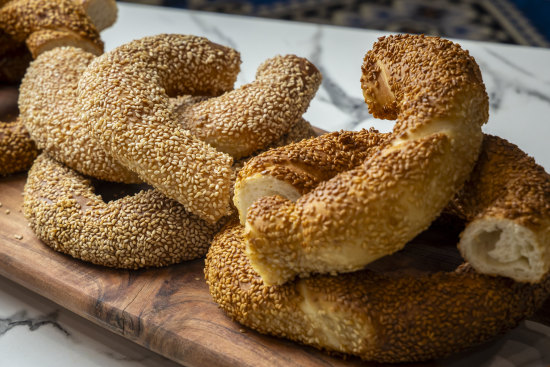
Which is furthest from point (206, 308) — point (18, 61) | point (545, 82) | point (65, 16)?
point (545, 82)

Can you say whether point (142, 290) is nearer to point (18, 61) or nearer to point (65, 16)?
point (65, 16)

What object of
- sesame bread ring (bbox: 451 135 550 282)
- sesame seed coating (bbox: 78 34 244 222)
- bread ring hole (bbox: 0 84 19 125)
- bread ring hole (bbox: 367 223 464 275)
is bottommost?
bread ring hole (bbox: 0 84 19 125)

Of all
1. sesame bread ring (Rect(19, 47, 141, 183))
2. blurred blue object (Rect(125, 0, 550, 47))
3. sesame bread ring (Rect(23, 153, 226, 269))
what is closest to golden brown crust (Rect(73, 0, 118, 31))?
sesame bread ring (Rect(19, 47, 141, 183))

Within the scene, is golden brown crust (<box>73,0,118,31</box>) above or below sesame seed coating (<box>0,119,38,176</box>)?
above

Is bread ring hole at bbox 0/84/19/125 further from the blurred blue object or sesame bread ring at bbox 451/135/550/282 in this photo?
the blurred blue object

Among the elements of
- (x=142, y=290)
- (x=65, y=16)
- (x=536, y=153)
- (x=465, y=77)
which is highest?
(x=465, y=77)

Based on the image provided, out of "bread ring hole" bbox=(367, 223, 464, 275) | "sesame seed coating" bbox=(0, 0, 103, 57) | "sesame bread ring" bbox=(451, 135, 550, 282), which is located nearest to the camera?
"sesame bread ring" bbox=(451, 135, 550, 282)
